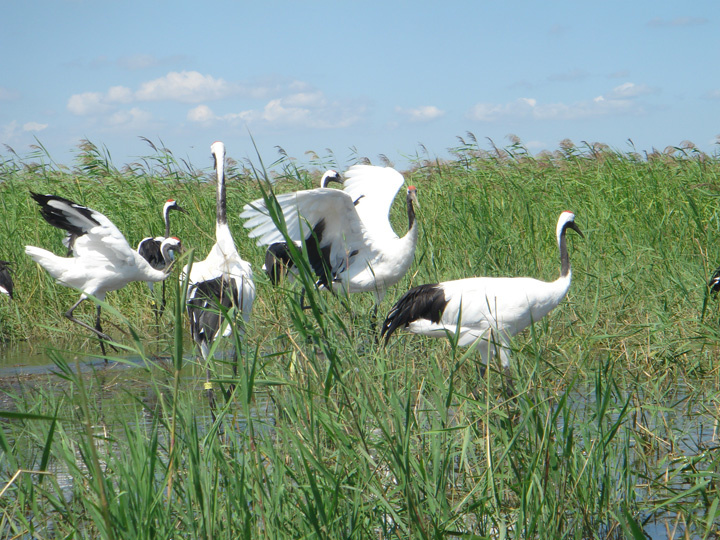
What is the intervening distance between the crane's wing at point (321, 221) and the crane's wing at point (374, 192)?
33cm

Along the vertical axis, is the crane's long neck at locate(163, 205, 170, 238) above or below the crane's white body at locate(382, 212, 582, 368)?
above

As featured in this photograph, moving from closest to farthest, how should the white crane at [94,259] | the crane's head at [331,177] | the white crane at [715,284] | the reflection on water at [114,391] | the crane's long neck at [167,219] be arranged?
the reflection on water at [114,391], the white crane at [715,284], the white crane at [94,259], the crane's long neck at [167,219], the crane's head at [331,177]

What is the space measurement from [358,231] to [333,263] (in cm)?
50

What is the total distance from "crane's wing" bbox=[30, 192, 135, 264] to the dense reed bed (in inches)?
29.6

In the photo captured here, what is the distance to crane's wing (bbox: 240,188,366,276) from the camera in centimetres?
502

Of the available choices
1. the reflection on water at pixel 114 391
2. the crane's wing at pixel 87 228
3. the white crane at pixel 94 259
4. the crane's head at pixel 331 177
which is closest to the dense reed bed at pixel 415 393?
the reflection on water at pixel 114 391

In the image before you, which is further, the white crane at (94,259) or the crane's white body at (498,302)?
the white crane at (94,259)

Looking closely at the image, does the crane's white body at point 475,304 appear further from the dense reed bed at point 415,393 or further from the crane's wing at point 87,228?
the crane's wing at point 87,228

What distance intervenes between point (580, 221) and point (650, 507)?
195 inches

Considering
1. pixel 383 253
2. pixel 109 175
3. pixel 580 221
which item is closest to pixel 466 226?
pixel 383 253

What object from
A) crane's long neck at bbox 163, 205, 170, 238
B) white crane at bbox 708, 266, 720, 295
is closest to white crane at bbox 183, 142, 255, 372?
crane's long neck at bbox 163, 205, 170, 238

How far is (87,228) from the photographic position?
21.7 feet

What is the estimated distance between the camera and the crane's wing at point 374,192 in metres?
6.66

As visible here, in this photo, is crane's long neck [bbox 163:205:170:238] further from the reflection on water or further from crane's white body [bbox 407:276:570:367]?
crane's white body [bbox 407:276:570:367]
